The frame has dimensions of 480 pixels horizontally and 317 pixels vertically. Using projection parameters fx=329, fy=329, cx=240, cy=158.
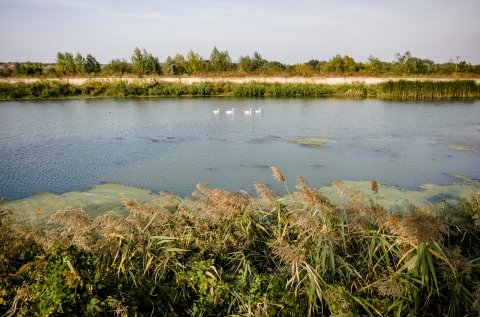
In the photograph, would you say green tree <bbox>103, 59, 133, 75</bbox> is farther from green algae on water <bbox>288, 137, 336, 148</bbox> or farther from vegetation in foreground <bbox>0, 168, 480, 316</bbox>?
vegetation in foreground <bbox>0, 168, 480, 316</bbox>

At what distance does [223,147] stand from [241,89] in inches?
596

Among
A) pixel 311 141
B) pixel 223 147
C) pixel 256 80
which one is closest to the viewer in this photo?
pixel 223 147

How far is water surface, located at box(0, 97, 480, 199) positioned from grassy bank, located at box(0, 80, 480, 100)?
4.92m

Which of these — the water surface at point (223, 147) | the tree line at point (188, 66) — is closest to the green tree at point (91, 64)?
the tree line at point (188, 66)

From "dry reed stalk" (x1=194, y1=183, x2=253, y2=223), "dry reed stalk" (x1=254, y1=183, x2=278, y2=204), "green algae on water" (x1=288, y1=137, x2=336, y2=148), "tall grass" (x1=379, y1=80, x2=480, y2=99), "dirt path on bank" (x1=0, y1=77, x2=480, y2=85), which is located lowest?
"green algae on water" (x1=288, y1=137, x2=336, y2=148)

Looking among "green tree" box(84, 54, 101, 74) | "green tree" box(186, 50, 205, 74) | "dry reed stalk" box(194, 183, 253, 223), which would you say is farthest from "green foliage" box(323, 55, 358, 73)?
"dry reed stalk" box(194, 183, 253, 223)

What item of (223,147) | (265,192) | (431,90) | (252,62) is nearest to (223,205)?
(265,192)

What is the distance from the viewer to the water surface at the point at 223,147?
7.56 m

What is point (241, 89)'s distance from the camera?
24531 mm

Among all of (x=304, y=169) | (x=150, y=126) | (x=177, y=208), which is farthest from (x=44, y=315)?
(x=150, y=126)

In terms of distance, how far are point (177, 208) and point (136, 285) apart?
46.5 inches

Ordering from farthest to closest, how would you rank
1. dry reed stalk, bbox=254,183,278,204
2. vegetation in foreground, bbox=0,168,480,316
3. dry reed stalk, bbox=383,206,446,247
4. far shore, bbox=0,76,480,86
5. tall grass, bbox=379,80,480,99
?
1. far shore, bbox=0,76,480,86
2. tall grass, bbox=379,80,480,99
3. dry reed stalk, bbox=254,183,278,204
4. dry reed stalk, bbox=383,206,446,247
5. vegetation in foreground, bbox=0,168,480,316

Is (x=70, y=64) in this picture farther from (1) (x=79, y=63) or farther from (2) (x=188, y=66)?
(2) (x=188, y=66)

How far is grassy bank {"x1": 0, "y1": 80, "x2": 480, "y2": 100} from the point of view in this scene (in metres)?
22.5
